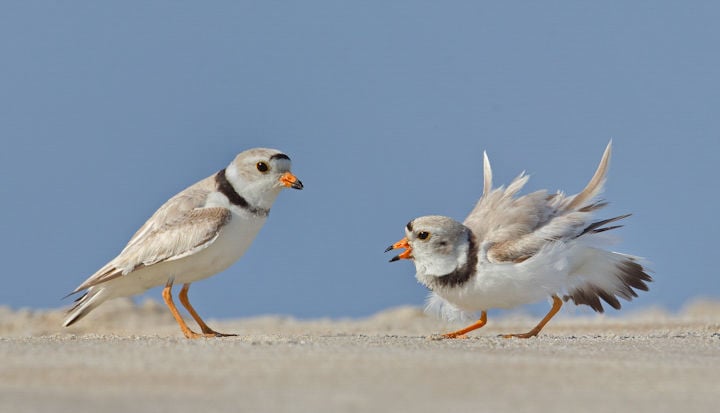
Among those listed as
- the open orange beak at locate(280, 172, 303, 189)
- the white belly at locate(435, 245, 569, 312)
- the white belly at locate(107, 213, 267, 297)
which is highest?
the open orange beak at locate(280, 172, 303, 189)

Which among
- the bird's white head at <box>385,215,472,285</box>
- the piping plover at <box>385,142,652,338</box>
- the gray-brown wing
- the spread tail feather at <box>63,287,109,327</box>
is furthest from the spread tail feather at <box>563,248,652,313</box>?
the spread tail feather at <box>63,287,109,327</box>

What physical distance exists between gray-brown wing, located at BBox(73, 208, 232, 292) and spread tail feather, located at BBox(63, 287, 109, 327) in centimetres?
25

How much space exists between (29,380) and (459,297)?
159 inches

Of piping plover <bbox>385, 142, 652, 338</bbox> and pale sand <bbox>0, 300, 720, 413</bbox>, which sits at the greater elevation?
piping plover <bbox>385, 142, 652, 338</bbox>

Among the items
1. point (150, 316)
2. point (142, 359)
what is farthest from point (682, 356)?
point (150, 316)

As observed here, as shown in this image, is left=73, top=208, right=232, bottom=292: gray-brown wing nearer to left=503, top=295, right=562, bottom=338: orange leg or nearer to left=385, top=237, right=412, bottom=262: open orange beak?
left=385, top=237, right=412, bottom=262: open orange beak

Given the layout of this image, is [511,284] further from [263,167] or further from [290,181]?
[263,167]

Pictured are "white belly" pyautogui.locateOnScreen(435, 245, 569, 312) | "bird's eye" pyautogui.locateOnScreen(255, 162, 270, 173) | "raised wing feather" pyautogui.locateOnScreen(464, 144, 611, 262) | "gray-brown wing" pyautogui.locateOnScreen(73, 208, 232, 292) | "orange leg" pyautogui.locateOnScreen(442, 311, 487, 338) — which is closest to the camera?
"white belly" pyautogui.locateOnScreen(435, 245, 569, 312)

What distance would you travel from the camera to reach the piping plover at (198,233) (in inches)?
345

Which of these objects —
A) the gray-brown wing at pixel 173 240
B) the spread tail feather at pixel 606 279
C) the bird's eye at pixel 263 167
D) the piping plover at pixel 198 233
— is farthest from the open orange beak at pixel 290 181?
the spread tail feather at pixel 606 279

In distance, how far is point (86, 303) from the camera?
30.9 ft

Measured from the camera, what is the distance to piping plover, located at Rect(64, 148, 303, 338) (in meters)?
8.77

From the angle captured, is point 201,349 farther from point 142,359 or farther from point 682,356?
point 682,356

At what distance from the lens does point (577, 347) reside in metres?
7.97
